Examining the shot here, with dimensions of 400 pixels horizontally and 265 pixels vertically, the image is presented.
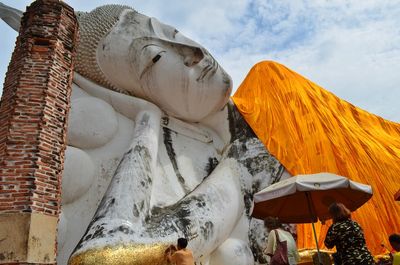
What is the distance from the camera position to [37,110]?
16.3 ft

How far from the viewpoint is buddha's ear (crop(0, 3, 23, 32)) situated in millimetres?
8133

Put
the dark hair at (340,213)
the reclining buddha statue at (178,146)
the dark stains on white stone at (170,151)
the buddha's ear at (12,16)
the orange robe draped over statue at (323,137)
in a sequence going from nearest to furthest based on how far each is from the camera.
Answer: the dark hair at (340,213) → the reclining buddha statue at (178,146) → the dark stains on white stone at (170,151) → the orange robe draped over statue at (323,137) → the buddha's ear at (12,16)

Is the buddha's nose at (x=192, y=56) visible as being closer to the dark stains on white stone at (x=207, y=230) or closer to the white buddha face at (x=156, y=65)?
the white buddha face at (x=156, y=65)

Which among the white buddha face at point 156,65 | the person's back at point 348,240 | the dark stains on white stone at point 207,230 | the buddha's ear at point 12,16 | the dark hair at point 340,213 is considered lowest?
the person's back at point 348,240

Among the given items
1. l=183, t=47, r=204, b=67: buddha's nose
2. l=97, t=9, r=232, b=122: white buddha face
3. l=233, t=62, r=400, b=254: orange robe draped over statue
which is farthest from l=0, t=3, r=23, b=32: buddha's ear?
l=233, t=62, r=400, b=254: orange robe draped over statue

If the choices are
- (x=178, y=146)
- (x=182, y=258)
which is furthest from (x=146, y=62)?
(x=182, y=258)

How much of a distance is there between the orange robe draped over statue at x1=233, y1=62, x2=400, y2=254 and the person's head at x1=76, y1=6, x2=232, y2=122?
5.00 feet

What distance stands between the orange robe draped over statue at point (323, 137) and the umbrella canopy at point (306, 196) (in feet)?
4.62

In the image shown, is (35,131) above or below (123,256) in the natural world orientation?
above

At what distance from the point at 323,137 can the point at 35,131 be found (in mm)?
5623

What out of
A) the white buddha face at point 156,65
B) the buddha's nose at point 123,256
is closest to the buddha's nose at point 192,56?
the white buddha face at point 156,65

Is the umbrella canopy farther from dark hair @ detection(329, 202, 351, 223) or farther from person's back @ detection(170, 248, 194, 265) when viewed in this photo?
person's back @ detection(170, 248, 194, 265)

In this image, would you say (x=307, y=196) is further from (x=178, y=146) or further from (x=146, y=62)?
(x=146, y=62)

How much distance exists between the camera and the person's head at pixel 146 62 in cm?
781
